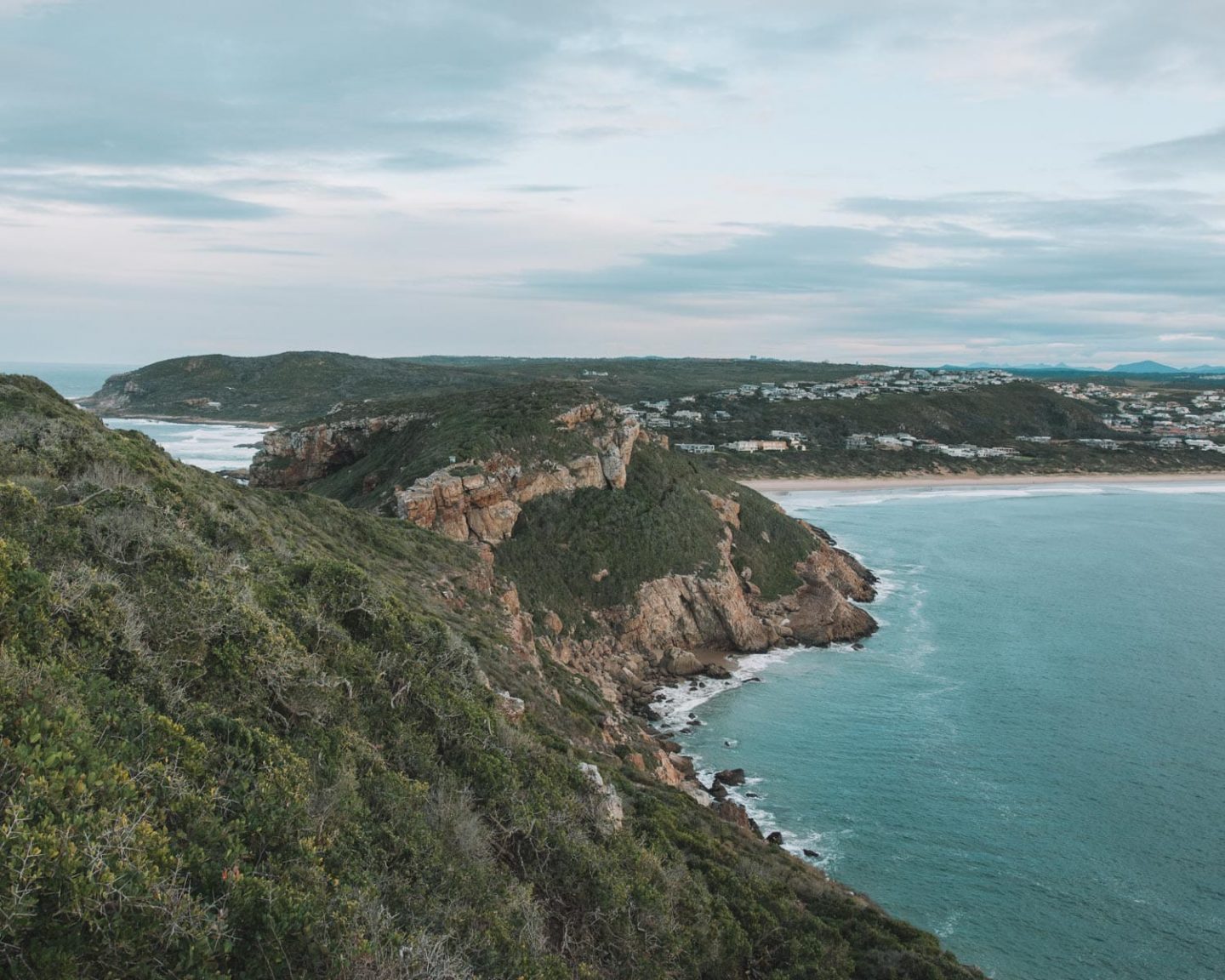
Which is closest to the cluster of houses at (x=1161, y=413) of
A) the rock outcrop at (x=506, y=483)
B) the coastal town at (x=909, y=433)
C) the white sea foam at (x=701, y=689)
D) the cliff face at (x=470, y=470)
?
the coastal town at (x=909, y=433)

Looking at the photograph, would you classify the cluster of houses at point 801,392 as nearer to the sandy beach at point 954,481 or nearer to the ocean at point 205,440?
the sandy beach at point 954,481

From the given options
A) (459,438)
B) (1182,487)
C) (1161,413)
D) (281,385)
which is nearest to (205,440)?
(281,385)

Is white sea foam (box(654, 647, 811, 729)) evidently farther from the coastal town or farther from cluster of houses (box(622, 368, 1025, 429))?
cluster of houses (box(622, 368, 1025, 429))

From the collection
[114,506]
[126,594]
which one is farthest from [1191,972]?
[114,506]

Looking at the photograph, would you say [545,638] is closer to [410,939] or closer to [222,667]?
[222,667]

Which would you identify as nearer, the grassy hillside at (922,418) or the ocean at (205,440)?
the ocean at (205,440)

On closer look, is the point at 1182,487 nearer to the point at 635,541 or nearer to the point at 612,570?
the point at 635,541
